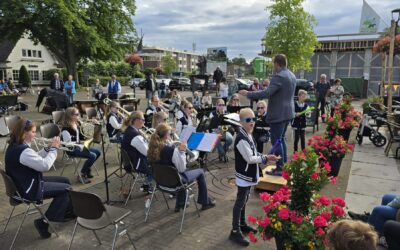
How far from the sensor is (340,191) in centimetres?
601

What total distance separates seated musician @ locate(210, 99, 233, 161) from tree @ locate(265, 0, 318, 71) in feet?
45.6

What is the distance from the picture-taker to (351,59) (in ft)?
106

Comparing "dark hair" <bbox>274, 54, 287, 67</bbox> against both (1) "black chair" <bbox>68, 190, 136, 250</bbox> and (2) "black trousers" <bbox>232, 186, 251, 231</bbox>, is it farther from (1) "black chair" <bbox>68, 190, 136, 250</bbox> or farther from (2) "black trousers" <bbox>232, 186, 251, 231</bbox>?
(1) "black chair" <bbox>68, 190, 136, 250</bbox>

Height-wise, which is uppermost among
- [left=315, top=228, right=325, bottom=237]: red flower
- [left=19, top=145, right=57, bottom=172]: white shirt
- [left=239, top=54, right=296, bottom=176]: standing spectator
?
[left=239, top=54, right=296, bottom=176]: standing spectator

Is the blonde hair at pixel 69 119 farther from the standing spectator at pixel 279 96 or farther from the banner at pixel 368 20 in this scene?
the banner at pixel 368 20

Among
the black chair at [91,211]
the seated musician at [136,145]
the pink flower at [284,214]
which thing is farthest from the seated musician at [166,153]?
the pink flower at [284,214]

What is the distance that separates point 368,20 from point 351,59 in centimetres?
711

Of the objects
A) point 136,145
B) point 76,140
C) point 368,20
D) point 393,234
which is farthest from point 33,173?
point 368,20

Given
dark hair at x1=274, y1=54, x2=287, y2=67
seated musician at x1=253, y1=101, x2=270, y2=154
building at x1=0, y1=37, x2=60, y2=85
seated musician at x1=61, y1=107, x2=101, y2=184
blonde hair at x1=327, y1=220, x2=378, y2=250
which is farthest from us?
building at x1=0, y1=37, x2=60, y2=85

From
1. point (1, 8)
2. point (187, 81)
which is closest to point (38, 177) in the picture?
point (1, 8)

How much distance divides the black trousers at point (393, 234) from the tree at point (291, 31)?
62.3 feet

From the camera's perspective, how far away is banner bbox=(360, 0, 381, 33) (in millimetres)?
35031

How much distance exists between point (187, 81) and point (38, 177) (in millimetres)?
35181

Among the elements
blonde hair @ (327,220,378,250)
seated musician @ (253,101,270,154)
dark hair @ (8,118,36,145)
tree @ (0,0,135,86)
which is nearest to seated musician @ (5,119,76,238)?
dark hair @ (8,118,36,145)
